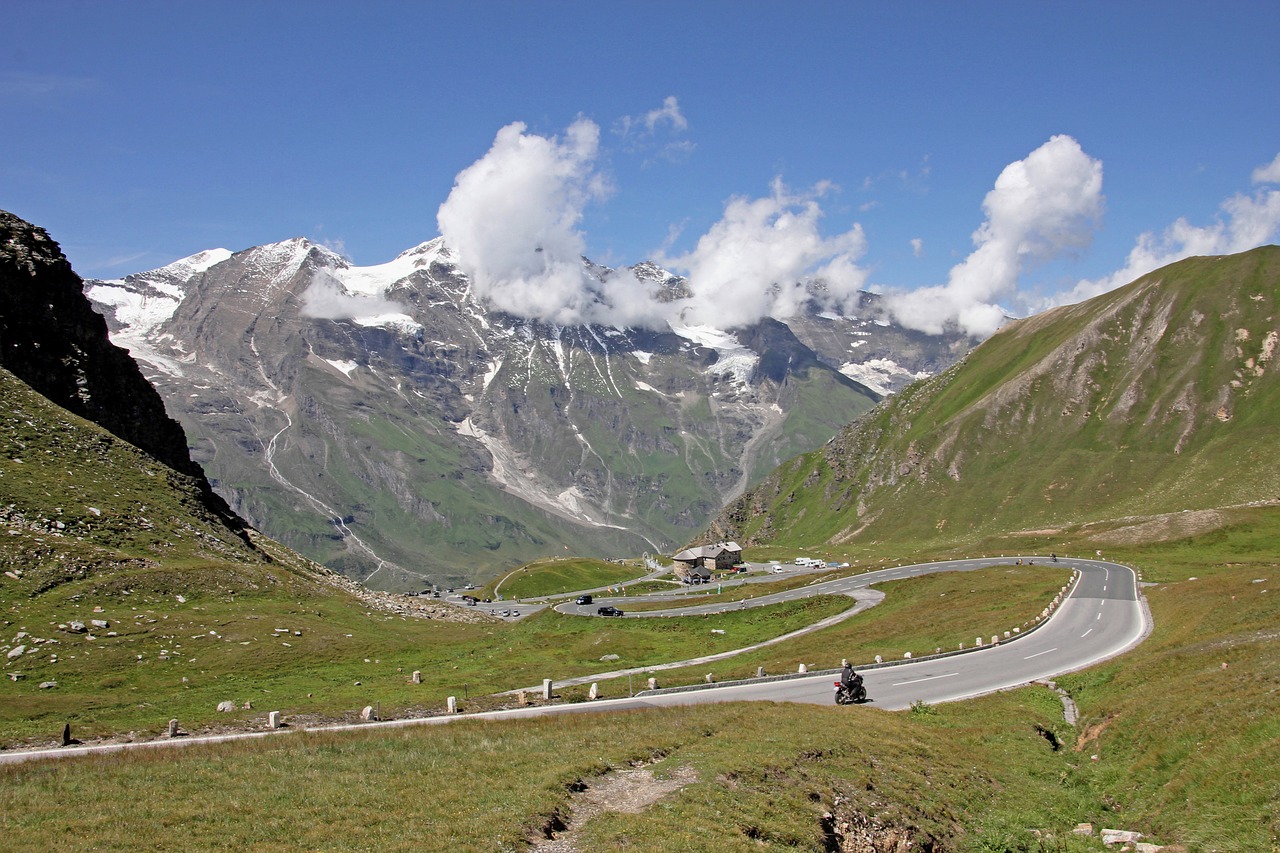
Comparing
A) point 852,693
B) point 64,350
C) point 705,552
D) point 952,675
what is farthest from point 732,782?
point 705,552

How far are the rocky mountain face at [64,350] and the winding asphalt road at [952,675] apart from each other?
64.8 meters

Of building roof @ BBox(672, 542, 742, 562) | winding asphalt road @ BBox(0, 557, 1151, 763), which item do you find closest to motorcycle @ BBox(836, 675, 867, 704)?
winding asphalt road @ BBox(0, 557, 1151, 763)

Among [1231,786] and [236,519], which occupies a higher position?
[236,519]

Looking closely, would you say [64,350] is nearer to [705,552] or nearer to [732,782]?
[732,782]

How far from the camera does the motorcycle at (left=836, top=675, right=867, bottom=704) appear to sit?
3869 cm

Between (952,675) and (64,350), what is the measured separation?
97.6 meters

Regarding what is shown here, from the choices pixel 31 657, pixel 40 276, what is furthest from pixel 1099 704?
pixel 40 276

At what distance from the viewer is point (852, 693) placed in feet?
127

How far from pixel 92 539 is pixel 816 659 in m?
56.0

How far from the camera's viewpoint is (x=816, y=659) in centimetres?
5691

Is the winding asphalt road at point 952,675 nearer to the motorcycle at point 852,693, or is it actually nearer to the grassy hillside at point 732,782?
the motorcycle at point 852,693

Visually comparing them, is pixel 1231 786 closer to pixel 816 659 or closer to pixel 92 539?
pixel 816 659

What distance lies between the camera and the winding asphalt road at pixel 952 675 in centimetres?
3706

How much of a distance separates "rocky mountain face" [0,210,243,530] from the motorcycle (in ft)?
243
